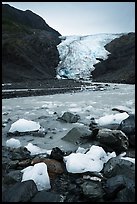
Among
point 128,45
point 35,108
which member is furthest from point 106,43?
point 35,108

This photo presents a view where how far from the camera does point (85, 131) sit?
7.38 meters

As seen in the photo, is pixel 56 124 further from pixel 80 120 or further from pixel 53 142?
pixel 53 142

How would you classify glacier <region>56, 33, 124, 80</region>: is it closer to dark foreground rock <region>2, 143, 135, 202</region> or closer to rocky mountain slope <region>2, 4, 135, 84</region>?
rocky mountain slope <region>2, 4, 135, 84</region>

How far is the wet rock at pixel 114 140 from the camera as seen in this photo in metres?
6.41

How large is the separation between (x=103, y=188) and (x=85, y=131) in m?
3.16

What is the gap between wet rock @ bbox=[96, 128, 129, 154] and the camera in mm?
6406

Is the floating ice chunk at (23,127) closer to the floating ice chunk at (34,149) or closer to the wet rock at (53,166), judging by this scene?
the floating ice chunk at (34,149)

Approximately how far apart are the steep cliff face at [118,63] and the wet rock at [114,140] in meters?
29.0

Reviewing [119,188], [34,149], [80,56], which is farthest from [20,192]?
[80,56]

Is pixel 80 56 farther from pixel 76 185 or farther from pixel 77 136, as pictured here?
pixel 76 185

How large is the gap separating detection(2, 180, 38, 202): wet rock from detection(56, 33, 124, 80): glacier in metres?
38.5

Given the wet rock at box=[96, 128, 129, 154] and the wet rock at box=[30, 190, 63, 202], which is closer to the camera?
the wet rock at box=[30, 190, 63, 202]

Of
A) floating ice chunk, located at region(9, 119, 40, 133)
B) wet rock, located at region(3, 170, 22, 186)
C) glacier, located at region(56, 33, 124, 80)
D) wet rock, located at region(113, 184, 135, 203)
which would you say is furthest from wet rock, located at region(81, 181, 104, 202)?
glacier, located at region(56, 33, 124, 80)

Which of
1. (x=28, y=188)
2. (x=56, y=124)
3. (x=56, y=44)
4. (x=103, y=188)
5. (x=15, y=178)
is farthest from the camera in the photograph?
(x=56, y=44)
